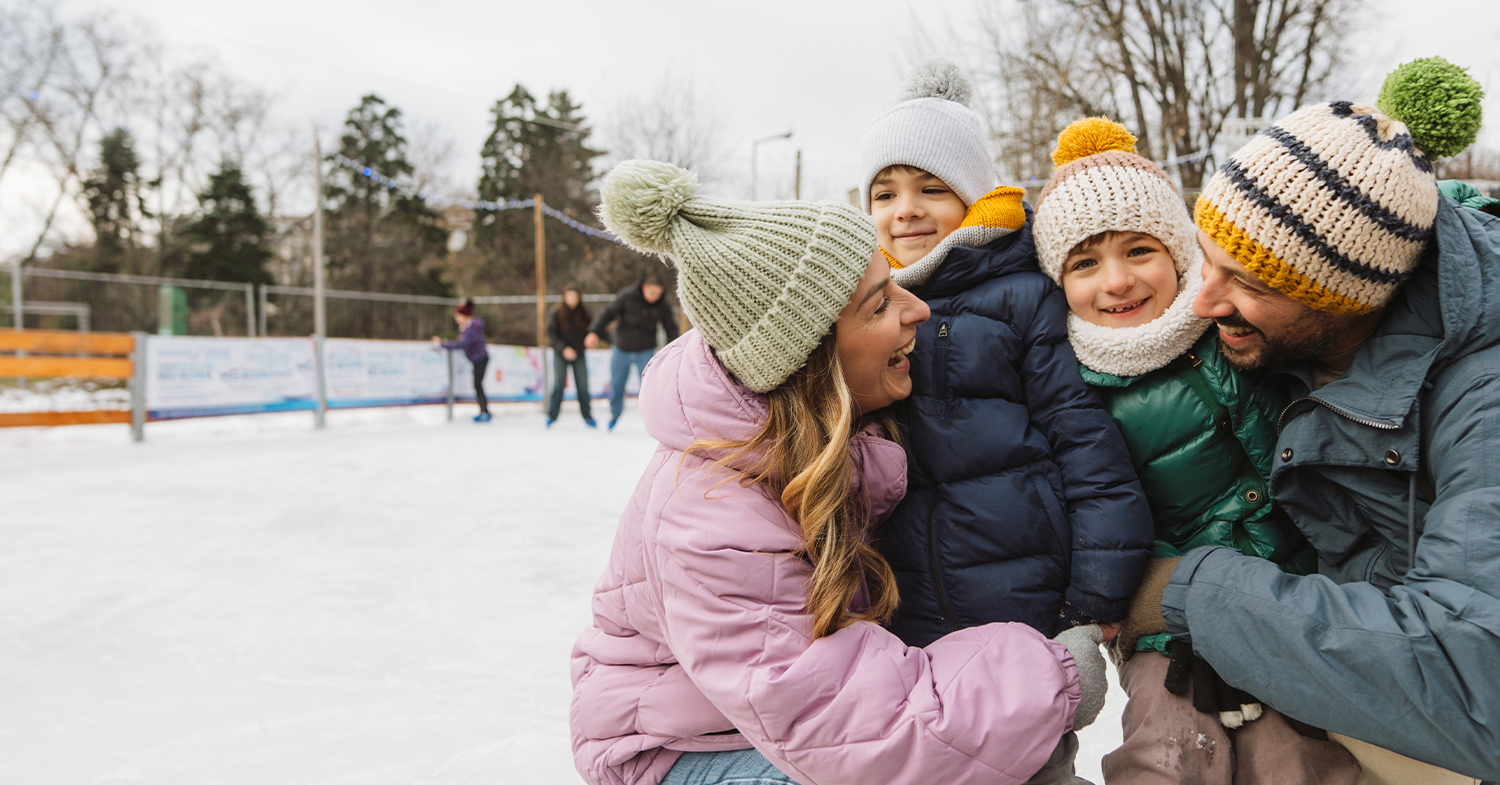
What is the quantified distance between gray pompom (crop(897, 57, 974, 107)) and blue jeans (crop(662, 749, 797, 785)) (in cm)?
153

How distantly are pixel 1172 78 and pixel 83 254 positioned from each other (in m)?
25.1

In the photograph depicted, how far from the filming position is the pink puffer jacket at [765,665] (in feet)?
3.17

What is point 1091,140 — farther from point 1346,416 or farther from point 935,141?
point 1346,416

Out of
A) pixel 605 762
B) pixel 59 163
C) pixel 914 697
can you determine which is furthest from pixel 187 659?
pixel 59 163

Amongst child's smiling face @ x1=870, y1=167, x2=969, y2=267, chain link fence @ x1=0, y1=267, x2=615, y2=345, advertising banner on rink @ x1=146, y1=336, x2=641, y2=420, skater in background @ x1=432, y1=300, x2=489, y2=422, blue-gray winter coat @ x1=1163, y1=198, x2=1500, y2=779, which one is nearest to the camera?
blue-gray winter coat @ x1=1163, y1=198, x2=1500, y2=779

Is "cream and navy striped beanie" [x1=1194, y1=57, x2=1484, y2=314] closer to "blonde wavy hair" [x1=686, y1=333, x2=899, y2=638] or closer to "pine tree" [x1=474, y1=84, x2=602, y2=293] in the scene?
"blonde wavy hair" [x1=686, y1=333, x2=899, y2=638]

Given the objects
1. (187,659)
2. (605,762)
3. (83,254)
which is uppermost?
(83,254)

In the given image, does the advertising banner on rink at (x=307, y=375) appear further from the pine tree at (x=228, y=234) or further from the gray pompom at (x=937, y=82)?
the pine tree at (x=228, y=234)

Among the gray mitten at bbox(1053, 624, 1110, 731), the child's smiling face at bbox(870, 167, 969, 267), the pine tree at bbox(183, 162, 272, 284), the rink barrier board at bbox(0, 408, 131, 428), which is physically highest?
the pine tree at bbox(183, 162, 272, 284)

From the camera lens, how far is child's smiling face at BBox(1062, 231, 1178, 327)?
136cm

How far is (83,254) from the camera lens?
20172 millimetres

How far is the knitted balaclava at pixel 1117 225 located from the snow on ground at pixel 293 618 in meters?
1.23

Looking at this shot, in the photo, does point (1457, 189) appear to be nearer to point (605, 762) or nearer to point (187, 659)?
point (605, 762)

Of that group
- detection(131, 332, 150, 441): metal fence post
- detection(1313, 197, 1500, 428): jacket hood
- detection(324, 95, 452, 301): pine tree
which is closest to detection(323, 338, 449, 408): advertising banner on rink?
detection(131, 332, 150, 441): metal fence post
